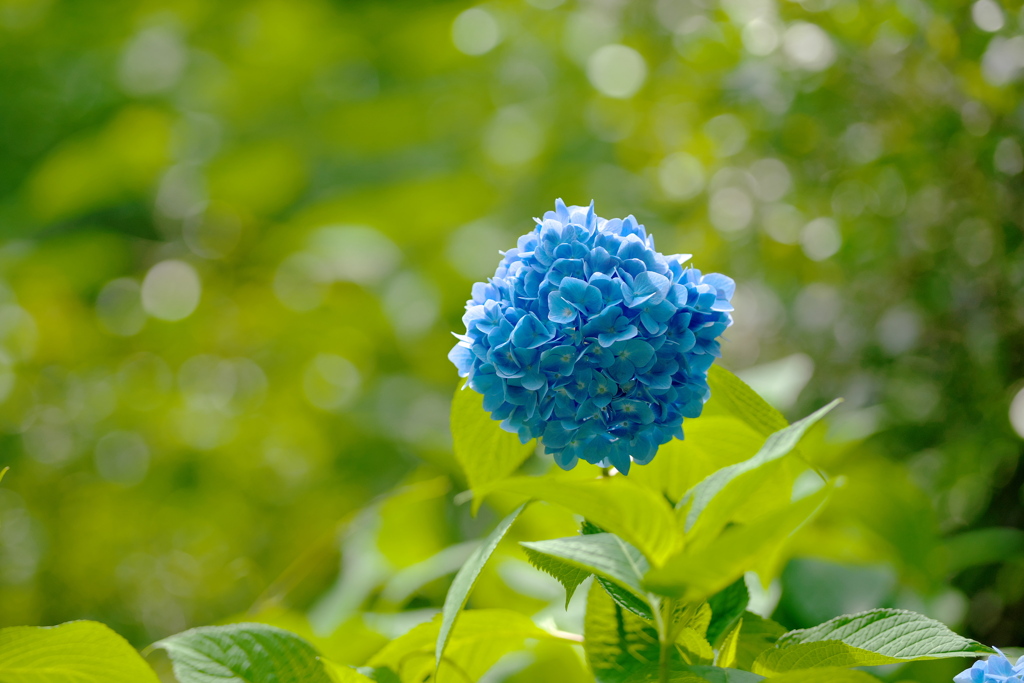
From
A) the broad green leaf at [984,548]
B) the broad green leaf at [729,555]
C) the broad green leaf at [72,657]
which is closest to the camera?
the broad green leaf at [729,555]

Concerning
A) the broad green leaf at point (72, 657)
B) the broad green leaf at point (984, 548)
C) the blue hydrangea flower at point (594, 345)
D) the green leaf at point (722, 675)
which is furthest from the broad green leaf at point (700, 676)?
the broad green leaf at point (984, 548)

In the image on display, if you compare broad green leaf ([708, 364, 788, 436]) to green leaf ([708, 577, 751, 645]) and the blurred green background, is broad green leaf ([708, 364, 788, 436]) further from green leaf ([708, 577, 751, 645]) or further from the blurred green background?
the blurred green background

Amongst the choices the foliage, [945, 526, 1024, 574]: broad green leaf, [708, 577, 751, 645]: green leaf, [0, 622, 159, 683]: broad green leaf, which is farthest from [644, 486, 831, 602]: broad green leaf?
[945, 526, 1024, 574]: broad green leaf

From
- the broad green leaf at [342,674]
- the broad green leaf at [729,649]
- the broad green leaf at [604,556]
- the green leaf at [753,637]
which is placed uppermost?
the broad green leaf at [604,556]

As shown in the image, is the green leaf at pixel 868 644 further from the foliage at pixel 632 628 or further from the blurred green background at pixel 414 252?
the blurred green background at pixel 414 252

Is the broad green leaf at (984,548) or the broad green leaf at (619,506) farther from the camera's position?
the broad green leaf at (984,548)

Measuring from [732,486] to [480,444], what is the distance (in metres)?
0.17

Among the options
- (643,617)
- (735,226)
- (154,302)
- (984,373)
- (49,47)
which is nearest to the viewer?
(643,617)

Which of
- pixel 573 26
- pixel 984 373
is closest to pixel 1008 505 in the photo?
Answer: pixel 984 373

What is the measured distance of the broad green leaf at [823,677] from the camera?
0.33 metres

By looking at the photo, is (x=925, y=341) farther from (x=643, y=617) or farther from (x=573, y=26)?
(x=573, y=26)

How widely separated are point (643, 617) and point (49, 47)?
2323mm

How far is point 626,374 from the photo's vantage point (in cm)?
40

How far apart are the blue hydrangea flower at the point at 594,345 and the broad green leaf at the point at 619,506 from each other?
64 millimetres
